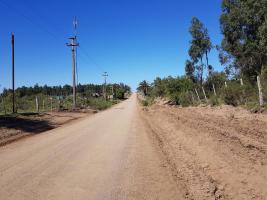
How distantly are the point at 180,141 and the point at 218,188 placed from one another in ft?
21.6

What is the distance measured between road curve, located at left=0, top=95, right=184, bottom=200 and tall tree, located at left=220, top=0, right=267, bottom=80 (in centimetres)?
3043

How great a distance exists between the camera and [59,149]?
12.4m

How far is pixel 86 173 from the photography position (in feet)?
27.7

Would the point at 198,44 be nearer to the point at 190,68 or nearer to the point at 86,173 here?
the point at 190,68

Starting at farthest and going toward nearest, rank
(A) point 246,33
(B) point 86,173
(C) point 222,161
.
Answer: (A) point 246,33 < (C) point 222,161 < (B) point 86,173

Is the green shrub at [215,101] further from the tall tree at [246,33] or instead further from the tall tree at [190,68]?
the tall tree at [190,68]

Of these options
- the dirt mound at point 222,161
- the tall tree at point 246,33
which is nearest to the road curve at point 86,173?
the dirt mound at point 222,161

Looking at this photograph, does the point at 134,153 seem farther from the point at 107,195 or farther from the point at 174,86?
the point at 174,86

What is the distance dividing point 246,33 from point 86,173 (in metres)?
37.6

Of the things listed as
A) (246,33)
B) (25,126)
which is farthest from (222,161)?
(246,33)

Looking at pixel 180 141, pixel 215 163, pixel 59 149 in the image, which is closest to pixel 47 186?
pixel 215 163

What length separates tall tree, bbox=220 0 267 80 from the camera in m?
39.3

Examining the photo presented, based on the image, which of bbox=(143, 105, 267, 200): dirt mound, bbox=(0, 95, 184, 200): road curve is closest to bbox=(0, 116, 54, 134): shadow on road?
bbox=(0, 95, 184, 200): road curve

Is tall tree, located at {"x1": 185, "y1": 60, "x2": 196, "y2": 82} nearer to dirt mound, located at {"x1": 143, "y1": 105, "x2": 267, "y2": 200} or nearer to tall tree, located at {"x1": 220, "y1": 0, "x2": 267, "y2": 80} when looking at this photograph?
tall tree, located at {"x1": 220, "y1": 0, "x2": 267, "y2": 80}
